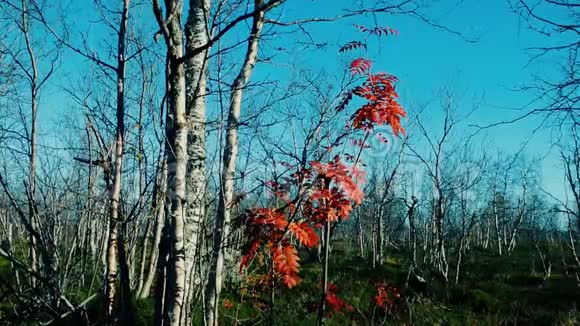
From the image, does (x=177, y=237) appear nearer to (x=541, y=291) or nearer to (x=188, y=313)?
(x=188, y=313)

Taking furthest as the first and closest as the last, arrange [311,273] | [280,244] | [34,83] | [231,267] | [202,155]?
[311,273] → [34,83] → [231,267] → [280,244] → [202,155]

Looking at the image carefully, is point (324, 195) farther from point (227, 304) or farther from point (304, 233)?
point (227, 304)

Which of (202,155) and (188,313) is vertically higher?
(202,155)

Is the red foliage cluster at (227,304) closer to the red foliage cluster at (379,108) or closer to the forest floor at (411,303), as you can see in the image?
the forest floor at (411,303)

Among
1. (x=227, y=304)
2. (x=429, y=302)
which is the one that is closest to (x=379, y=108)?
(x=227, y=304)

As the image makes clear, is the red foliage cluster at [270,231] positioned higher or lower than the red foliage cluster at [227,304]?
higher

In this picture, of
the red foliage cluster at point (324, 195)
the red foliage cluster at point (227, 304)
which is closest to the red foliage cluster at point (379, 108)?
the red foliage cluster at point (324, 195)

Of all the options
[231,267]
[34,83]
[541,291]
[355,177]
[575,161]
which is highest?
[34,83]

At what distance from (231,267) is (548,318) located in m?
6.20

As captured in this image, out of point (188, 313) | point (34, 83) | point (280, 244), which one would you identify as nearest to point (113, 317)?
point (188, 313)

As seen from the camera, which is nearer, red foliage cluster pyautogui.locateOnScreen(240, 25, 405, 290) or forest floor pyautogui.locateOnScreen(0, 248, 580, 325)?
red foliage cluster pyautogui.locateOnScreen(240, 25, 405, 290)

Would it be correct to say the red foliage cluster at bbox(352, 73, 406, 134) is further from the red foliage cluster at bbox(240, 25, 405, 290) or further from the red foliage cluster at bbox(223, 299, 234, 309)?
the red foliage cluster at bbox(223, 299, 234, 309)

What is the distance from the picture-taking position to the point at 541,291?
1085cm

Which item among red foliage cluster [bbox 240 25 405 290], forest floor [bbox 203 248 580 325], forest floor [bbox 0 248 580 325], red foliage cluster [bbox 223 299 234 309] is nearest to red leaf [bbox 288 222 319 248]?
red foliage cluster [bbox 240 25 405 290]
